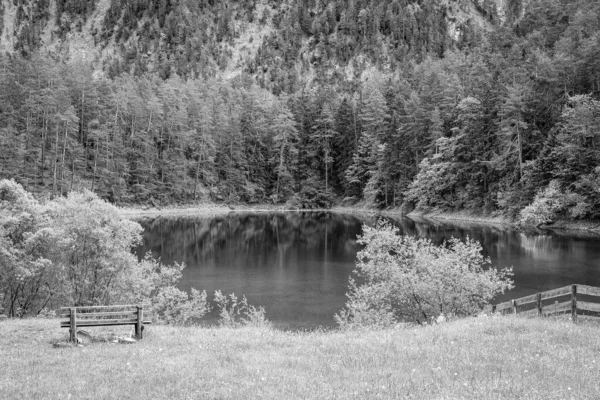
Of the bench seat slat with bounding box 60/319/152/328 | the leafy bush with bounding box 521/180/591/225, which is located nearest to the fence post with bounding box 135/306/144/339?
the bench seat slat with bounding box 60/319/152/328

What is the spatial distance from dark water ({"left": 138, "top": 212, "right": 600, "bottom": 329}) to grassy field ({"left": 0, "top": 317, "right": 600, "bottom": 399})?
11874 mm

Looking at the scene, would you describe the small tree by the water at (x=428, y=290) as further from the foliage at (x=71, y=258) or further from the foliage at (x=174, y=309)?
the foliage at (x=71, y=258)

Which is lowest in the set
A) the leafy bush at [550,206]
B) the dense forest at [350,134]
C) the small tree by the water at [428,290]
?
the small tree by the water at [428,290]

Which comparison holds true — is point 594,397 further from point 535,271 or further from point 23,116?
point 23,116

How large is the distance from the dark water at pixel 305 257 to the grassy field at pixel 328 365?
11.9 m

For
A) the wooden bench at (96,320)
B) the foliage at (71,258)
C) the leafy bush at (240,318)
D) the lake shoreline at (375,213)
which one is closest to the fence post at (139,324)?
the wooden bench at (96,320)

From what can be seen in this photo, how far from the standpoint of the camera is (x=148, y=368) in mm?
11977

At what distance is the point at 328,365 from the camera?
11883 mm

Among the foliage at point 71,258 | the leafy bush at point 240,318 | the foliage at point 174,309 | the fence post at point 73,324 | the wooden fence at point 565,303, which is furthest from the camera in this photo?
the foliage at point 174,309

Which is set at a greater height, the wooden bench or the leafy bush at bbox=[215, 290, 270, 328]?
the wooden bench

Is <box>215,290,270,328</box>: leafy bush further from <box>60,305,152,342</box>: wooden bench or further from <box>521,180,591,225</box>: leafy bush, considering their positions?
<box>521,180,591,225</box>: leafy bush

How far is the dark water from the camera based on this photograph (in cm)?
3186

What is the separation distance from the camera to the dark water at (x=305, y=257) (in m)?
31.9

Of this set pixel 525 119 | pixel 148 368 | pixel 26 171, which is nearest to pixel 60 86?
pixel 26 171
